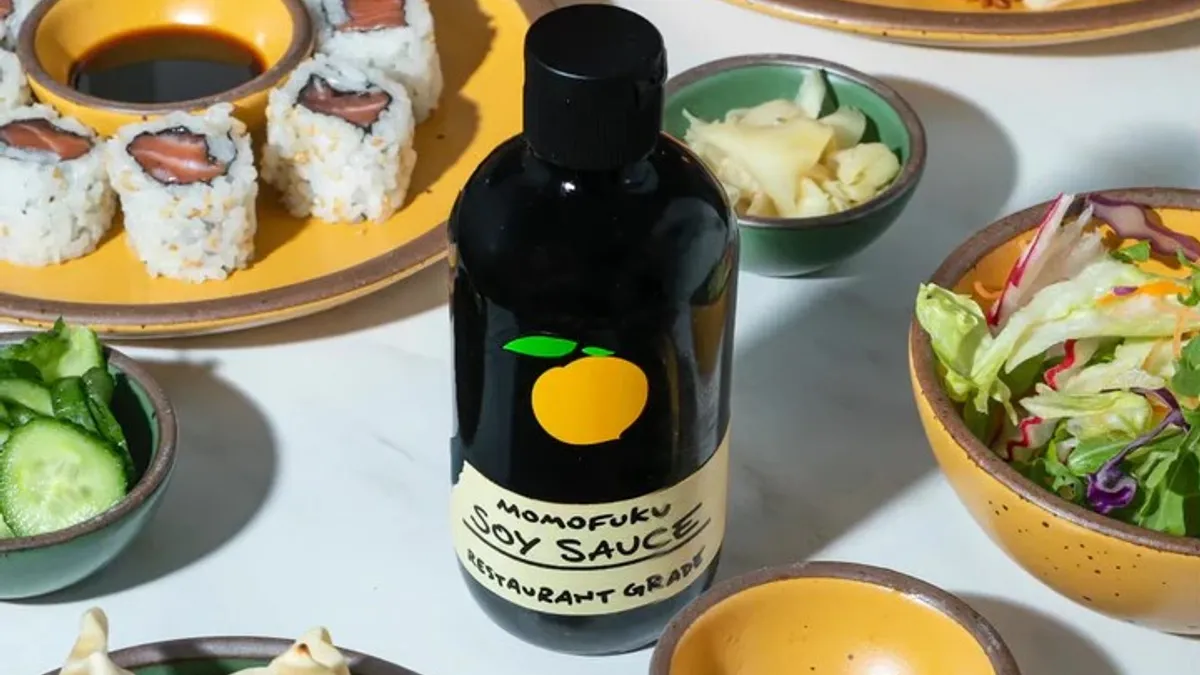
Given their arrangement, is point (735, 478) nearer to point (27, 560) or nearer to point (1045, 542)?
point (1045, 542)

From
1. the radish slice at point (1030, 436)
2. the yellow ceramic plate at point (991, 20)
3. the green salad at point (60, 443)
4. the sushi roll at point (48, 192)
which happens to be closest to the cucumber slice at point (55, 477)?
the green salad at point (60, 443)

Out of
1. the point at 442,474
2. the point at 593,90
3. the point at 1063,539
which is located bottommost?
the point at 442,474

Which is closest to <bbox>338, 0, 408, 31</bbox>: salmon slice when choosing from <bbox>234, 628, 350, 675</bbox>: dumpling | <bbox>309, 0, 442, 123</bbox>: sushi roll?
<bbox>309, 0, 442, 123</bbox>: sushi roll

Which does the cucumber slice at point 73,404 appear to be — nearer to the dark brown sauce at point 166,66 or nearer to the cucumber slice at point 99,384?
the cucumber slice at point 99,384

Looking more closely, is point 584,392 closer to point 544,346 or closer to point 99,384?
point 544,346

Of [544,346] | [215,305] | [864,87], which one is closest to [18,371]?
[215,305]

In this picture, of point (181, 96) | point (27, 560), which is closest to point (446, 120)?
point (181, 96)
